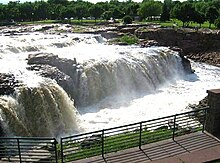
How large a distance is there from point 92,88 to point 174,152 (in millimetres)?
13649

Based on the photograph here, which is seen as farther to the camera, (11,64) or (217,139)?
(11,64)

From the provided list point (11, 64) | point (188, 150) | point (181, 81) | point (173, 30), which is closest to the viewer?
point (188, 150)

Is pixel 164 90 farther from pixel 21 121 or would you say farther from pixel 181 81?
pixel 21 121

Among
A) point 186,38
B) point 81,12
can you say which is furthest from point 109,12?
point 186,38

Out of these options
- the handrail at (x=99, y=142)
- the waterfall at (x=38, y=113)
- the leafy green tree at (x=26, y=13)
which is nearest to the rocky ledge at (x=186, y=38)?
the waterfall at (x=38, y=113)

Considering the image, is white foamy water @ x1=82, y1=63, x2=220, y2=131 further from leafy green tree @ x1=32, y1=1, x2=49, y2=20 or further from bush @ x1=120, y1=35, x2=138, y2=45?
leafy green tree @ x1=32, y1=1, x2=49, y2=20

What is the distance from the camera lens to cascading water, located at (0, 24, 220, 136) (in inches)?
625

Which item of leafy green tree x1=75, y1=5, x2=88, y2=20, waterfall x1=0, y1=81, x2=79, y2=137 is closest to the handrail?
waterfall x1=0, y1=81, x2=79, y2=137

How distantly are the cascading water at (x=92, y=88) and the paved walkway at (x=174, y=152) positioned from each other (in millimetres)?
8252

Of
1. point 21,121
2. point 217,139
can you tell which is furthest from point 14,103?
point 217,139

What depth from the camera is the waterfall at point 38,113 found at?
1470 cm

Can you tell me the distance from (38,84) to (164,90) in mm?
10551

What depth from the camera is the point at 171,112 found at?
18.3m

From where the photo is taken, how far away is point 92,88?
21109 millimetres
